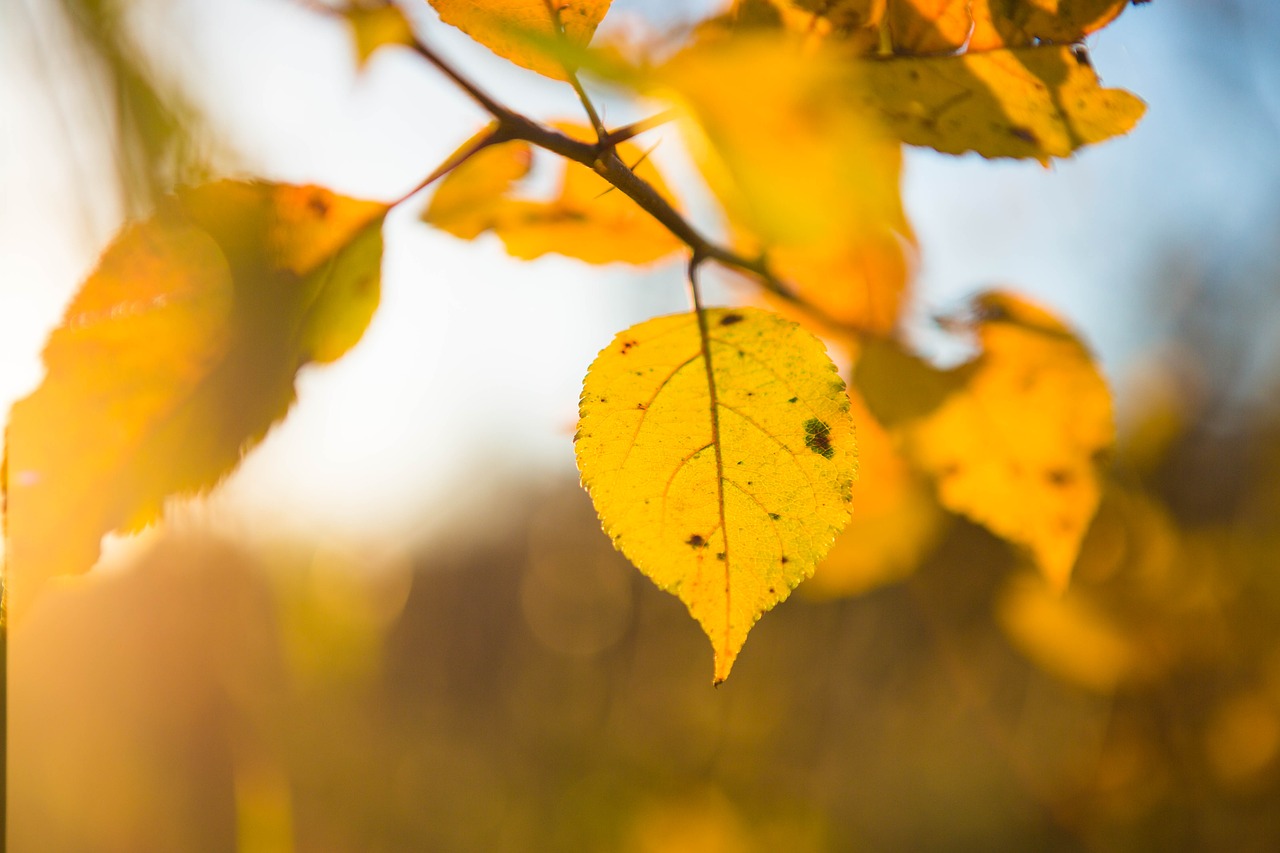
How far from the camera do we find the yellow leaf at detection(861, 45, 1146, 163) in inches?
10.8

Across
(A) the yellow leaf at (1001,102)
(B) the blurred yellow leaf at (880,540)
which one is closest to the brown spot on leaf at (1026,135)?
(A) the yellow leaf at (1001,102)

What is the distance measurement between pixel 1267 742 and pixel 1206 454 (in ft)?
4.05

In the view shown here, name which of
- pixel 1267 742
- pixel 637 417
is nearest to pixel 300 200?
pixel 637 417

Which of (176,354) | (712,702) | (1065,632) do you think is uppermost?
(176,354)

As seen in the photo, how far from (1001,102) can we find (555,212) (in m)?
0.23

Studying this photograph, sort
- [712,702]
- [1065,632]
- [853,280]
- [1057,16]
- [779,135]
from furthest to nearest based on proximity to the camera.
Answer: [712,702]
[1065,632]
[853,280]
[1057,16]
[779,135]

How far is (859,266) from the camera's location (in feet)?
1.63

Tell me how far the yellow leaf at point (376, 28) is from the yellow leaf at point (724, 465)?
7.7 inches

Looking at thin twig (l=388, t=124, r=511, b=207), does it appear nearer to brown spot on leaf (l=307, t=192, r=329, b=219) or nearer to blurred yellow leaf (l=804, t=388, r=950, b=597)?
brown spot on leaf (l=307, t=192, r=329, b=219)

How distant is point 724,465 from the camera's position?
256 millimetres

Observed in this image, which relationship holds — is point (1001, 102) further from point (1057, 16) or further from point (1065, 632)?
point (1065, 632)

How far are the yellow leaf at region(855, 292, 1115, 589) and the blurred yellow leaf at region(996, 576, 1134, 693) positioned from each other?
576mm

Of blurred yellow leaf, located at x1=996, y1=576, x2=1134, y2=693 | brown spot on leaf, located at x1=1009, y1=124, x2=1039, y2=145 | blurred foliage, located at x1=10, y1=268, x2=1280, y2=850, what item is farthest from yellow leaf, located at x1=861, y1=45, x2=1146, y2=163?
blurred yellow leaf, located at x1=996, y1=576, x2=1134, y2=693

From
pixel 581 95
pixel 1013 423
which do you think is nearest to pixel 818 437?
pixel 581 95
